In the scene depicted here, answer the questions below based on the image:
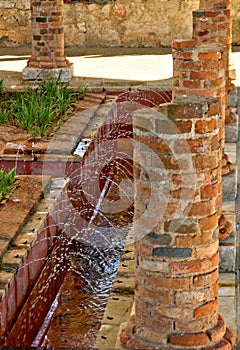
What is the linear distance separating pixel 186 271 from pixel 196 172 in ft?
1.78

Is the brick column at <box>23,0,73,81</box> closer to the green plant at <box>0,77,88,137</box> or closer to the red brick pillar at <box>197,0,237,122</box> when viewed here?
the green plant at <box>0,77,88,137</box>

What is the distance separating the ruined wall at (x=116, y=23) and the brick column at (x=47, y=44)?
3678 mm

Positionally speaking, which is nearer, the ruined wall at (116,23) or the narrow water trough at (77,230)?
the narrow water trough at (77,230)

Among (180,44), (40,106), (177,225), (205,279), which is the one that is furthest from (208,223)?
(40,106)

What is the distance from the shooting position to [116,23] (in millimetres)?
17000

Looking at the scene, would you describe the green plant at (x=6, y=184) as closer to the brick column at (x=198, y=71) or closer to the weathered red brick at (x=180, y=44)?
the brick column at (x=198, y=71)

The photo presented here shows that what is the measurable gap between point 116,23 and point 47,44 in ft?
13.5

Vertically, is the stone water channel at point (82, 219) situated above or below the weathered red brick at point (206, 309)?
below

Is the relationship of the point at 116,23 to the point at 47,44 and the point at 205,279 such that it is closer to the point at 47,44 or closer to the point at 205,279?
the point at 47,44

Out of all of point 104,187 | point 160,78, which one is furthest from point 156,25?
point 104,187

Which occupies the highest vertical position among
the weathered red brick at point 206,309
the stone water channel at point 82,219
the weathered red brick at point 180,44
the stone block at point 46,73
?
the weathered red brick at point 180,44

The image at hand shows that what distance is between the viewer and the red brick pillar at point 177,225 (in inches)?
189

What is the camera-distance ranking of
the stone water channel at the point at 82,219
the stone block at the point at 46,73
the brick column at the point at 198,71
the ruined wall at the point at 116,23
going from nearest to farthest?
the stone water channel at the point at 82,219 < the brick column at the point at 198,71 < the stone block at the point at 46,73 < the ruined wall at the point at 116,23

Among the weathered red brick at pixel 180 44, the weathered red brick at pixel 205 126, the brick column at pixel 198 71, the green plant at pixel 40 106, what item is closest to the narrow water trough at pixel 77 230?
the green plant at pixel 40 106
